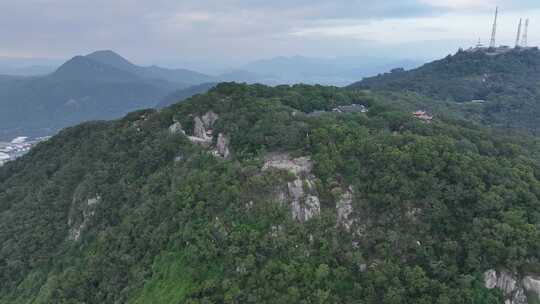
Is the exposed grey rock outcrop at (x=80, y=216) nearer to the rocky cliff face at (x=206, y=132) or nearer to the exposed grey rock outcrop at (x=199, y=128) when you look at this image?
the rocky cliff face at (x=206, y=132)

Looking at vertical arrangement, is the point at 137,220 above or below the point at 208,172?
below

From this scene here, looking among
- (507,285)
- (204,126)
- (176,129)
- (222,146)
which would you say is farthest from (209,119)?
(507,285)

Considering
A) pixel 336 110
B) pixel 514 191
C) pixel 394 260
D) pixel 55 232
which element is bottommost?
pixel 55 232

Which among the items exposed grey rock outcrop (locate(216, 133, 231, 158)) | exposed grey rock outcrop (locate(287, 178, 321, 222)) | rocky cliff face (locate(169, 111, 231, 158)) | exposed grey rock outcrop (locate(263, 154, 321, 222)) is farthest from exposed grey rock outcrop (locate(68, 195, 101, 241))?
exposed grey rock outcrop (locate(287, 178, 321, 222))

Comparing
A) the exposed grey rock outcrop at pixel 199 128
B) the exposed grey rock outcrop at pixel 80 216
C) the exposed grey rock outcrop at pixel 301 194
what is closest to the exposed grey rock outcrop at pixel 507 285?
the exposed grey rock outcrop at pixel 301 194

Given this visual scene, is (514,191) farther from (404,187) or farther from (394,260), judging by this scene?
(394,260)

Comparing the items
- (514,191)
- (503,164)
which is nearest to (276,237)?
(514,191)
